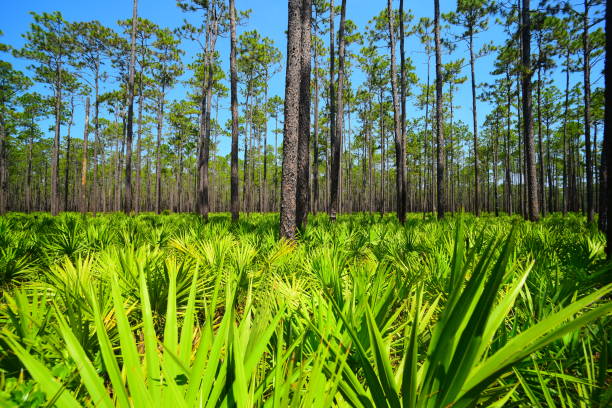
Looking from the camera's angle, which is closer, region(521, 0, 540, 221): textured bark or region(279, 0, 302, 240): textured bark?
region(279, 0, 302, 240): textured bark

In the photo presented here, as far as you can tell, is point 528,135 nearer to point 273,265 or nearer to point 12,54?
point 273,265

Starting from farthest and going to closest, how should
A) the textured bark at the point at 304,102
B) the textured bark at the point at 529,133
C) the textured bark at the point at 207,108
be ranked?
the textured bark at the point at 207,108 < the textured bark at the point at 529,133 < the textured bark at the point at 304,102

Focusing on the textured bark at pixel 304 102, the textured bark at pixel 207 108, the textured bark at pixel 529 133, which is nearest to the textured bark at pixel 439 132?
the textured bark at pixel 529 133

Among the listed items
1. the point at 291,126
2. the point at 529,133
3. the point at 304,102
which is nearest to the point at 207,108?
the point at 304,102

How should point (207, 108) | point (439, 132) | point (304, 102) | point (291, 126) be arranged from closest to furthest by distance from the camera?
point (291, 126) → point (304, 102) → point (439, 132) → point (207, 108)

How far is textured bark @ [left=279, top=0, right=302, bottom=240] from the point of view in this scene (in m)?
7.06

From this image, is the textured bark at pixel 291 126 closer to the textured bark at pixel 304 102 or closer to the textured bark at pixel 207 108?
the textured bark at pixel 304 102

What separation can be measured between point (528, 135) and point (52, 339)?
15.9 metres

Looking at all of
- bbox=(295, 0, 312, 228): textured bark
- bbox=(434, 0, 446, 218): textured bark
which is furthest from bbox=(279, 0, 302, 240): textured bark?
bbox=(434, 0, 446, 218): textured bark

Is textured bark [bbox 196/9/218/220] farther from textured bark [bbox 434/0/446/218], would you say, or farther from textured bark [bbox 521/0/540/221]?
textured bark [bbox 521/0/540/221]

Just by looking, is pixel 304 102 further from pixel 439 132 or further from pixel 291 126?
pixel 439 132

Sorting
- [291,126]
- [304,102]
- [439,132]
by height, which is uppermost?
[439,132]

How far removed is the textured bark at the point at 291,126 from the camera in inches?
278

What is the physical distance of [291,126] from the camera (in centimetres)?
707
